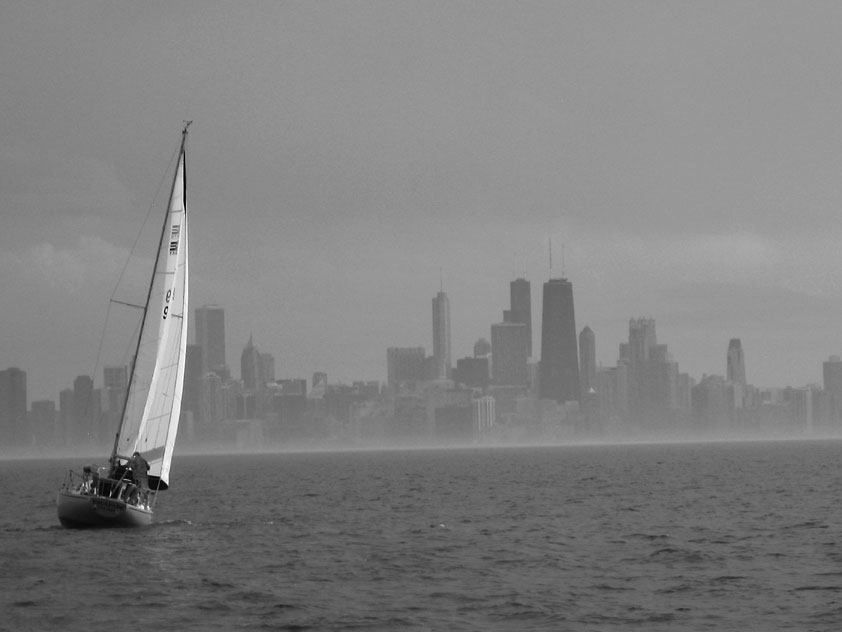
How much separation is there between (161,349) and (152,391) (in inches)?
62.9

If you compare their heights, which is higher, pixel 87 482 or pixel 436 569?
pixel 87 482

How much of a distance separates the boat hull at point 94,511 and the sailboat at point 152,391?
0.12 ft

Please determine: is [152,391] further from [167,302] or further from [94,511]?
[94,511]

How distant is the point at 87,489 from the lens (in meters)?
49.1

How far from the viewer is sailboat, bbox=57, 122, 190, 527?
161 ft

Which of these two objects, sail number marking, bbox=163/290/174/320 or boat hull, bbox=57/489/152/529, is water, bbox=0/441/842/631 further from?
sail number marking, bbox=163/290/174/320

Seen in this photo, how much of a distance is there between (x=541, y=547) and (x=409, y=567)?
7802 millimetres

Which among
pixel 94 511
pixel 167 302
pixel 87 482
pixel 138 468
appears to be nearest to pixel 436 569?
pixel 138 468

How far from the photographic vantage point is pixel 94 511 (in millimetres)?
48562

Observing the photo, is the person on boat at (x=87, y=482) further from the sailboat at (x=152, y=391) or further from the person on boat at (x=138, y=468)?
the person on boat at (x=138, y=468)

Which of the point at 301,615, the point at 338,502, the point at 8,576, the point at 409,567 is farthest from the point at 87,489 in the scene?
the point at 338,502

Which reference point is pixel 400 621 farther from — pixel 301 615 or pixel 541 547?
pixel 541 547

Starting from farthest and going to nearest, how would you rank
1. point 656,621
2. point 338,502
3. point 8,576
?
1. point 338,502
2. point 8,576
3. point 656,621

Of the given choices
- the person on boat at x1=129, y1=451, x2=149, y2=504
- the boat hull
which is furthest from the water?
the person on boat at x1=129, y1=451, x2=149, y2=504
